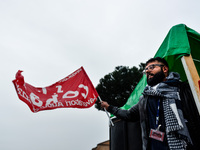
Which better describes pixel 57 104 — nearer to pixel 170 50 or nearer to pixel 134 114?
pixel 134 114

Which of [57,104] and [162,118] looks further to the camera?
[57,104]

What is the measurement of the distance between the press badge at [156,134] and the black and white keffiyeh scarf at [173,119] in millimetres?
67

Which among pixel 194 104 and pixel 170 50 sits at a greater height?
pixel 170 50

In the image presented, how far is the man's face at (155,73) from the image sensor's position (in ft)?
6.64

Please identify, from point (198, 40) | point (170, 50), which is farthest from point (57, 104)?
point (198, 40)

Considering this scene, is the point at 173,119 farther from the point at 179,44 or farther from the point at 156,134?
the point at 179,44

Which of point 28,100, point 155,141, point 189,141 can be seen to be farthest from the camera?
point 28,100

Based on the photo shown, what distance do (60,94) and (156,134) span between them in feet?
8.90

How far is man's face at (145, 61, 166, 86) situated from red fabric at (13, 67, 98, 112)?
6.07 feet

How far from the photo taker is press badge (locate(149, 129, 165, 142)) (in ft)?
4.82

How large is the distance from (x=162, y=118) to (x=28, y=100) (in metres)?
3.09

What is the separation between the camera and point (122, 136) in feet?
8.84

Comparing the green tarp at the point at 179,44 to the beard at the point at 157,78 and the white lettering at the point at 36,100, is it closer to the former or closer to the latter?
the beard at the point at 157,78

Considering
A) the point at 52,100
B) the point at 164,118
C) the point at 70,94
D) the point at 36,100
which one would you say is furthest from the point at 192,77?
the point at 36,100
